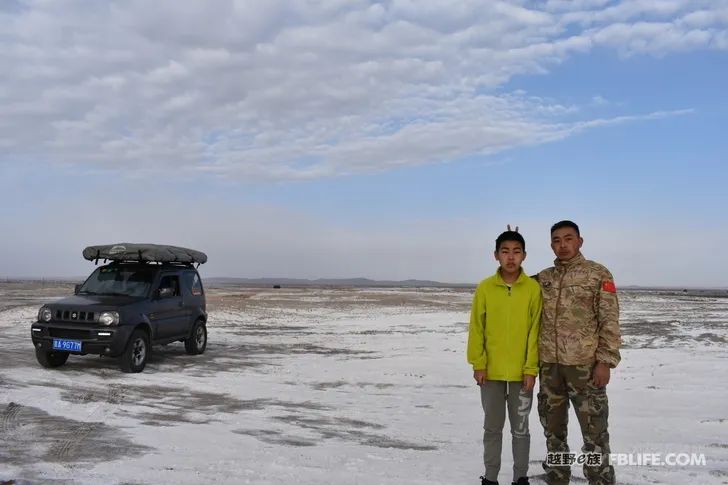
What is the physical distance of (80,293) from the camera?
459 inches

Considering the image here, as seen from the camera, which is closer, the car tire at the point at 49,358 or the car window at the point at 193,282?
the car tire at the point at 49,358

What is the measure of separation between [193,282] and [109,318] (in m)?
3.32

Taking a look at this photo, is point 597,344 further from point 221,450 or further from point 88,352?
point 88,352

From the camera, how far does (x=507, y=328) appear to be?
4.59m

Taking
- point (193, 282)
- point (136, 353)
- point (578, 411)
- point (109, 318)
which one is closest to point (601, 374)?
point (578, 411)

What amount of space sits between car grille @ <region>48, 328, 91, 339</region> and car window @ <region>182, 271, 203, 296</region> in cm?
309

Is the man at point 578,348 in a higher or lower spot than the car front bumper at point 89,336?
higher

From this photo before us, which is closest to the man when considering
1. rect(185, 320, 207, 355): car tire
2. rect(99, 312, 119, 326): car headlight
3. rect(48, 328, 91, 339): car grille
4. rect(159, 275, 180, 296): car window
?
rect(99, 312, 119, 326): car headlight

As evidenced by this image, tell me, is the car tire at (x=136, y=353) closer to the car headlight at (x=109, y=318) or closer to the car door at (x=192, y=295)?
the car headlight at (x=109, y=318)

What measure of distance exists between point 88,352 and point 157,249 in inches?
105

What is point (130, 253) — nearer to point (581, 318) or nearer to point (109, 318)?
point (109, 318)

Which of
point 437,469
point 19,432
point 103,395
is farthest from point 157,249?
point 437,469

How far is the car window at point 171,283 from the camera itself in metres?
12.2

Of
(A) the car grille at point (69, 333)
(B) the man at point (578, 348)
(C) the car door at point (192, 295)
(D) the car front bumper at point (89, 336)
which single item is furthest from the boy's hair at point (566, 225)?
(C) the car door at point (192, 295)
